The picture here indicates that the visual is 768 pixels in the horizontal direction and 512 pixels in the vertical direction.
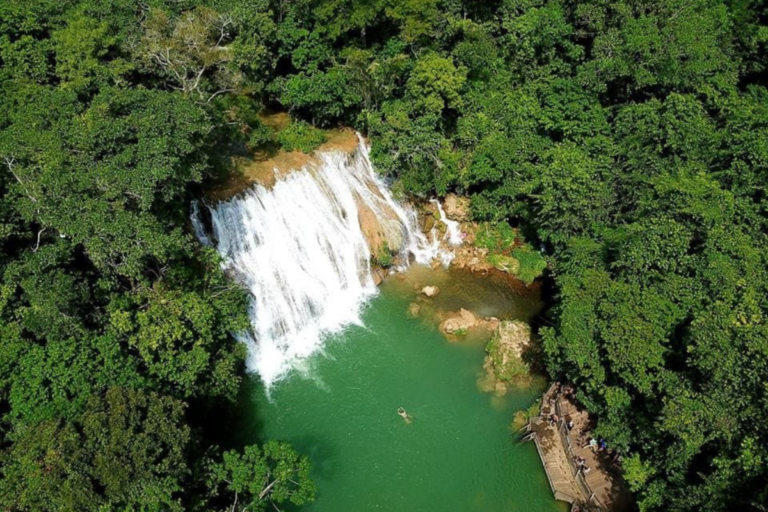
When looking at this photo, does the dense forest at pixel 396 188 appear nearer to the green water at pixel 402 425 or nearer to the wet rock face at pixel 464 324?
the green water at pixel 402 425

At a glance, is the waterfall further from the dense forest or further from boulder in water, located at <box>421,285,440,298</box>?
boulder in water, located at <box>421,285,440,298</box>

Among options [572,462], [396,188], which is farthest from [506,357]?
[396,188]

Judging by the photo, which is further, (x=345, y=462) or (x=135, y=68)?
(x=135, y=68)

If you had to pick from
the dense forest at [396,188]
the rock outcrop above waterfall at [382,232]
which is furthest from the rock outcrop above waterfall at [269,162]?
the rock outcrop above waterfall at [382,232]

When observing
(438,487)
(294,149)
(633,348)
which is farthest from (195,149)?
(633,348)

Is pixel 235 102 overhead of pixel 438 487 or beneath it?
overhead

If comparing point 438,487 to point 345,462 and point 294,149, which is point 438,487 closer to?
point 345,462
